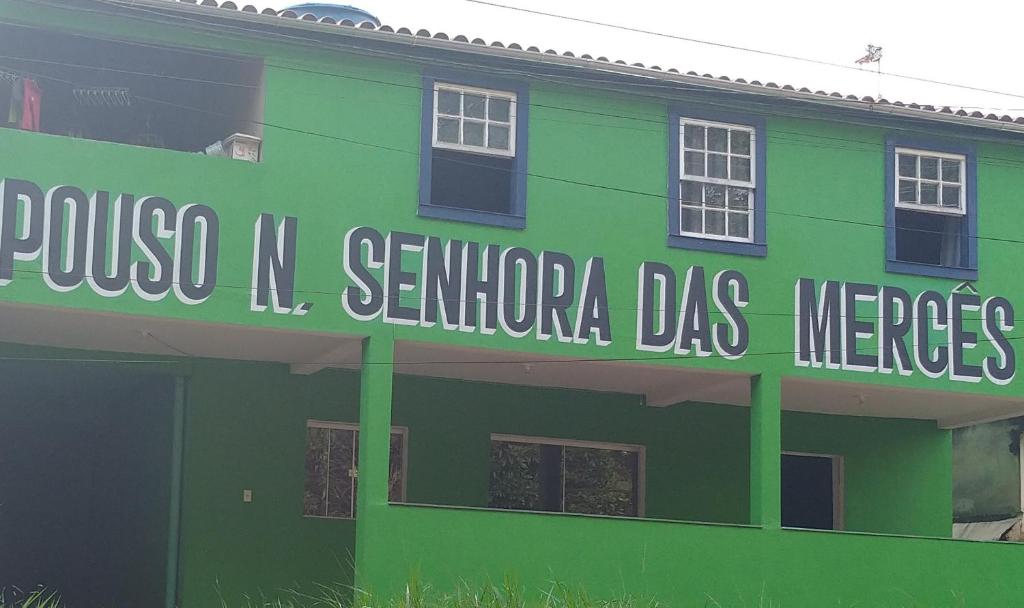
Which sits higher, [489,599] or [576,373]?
[576,373]

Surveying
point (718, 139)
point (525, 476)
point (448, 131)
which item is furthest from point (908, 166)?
point (525, 476)

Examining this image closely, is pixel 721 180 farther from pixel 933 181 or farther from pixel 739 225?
pixel 933 181

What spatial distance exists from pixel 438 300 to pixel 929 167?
631 centimetres

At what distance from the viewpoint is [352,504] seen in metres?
18.4

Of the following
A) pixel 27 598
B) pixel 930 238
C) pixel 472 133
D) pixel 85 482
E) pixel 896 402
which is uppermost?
pixel 472 133

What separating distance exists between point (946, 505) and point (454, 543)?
8.08m

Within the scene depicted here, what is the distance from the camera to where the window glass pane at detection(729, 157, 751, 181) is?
17844mm

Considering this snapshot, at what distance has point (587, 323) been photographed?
55.4 feet

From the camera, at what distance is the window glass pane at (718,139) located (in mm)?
17828

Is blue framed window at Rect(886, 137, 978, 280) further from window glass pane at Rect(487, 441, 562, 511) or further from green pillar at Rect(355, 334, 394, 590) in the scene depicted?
green pillar at Rect(355, 334, 394, 590)

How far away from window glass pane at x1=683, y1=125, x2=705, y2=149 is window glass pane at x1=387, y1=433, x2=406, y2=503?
4.77 meters

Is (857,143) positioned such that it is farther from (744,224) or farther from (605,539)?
(605,539)

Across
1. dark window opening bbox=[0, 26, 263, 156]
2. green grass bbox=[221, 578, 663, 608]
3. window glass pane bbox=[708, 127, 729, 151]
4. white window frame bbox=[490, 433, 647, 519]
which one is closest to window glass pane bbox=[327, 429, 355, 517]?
green grass bbox=[221, 578, 663, 608]

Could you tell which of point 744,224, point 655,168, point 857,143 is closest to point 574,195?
point 655,168
